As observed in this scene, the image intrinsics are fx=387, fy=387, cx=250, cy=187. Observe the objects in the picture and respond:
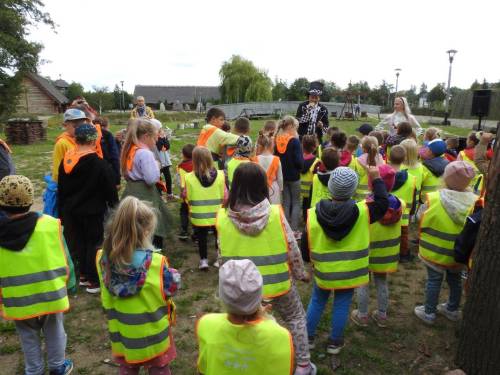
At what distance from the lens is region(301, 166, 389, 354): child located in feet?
9.74

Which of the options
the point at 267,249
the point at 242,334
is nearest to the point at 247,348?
the point at 242,334

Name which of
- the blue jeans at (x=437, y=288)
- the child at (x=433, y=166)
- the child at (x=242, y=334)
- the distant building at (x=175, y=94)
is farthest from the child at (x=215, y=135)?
the distant building at (x=175, y=94)

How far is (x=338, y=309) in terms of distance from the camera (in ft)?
10.6

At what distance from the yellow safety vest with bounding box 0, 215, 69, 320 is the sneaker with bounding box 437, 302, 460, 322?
3641mm

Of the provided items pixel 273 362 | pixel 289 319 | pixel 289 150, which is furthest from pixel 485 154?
pixel 273 362

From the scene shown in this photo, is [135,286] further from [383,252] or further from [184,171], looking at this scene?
[184,171]

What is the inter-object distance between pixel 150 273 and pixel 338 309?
5.38 feet

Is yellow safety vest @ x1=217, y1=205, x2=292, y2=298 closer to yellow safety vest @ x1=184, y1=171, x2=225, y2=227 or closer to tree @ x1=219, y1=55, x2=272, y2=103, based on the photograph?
yellow safety vest @ x1=184, y1=171, x2=225, y2=227

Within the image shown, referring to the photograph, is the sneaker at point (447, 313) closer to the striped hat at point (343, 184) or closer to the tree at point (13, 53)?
the striped hat at point (343, 184)

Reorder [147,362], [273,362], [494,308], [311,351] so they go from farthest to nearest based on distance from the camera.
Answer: [311,351] → [494,308] → [147,362] → [273,362]

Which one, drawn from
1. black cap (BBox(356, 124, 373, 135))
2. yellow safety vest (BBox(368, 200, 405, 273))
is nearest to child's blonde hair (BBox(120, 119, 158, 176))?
yellow safety vest (BBox(368, 200, 405, 273))

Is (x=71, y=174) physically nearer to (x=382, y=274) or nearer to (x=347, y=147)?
(x=382, y=274)

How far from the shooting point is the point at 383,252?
12.0ft

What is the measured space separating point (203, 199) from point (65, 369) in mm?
2322
